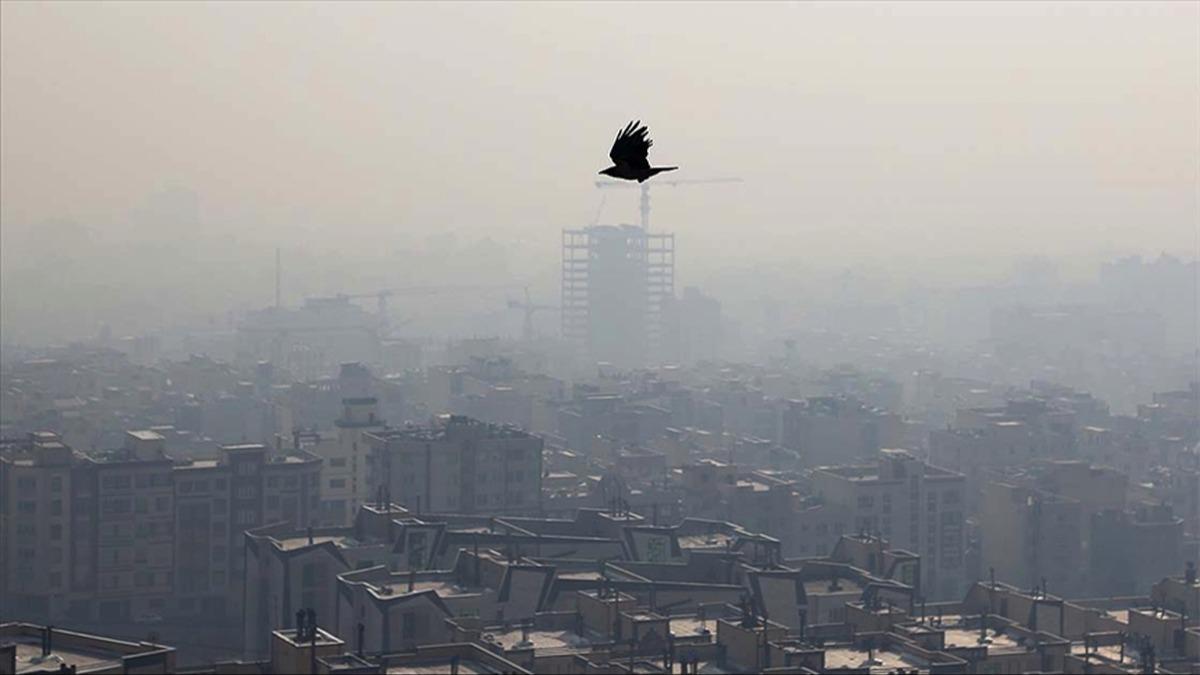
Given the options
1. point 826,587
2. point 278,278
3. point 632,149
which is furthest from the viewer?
point 278,278

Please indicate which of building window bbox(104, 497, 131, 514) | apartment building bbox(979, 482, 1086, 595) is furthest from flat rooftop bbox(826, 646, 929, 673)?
building window bbox(104, 497, 131, 514)

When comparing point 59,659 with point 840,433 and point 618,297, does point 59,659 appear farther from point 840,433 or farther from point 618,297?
point 618,297

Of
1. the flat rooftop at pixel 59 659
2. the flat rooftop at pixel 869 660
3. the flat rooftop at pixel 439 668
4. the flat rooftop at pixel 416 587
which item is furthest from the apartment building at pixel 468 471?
the flat rooftop at pixel 59 659

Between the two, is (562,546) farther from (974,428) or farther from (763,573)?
(974,428)

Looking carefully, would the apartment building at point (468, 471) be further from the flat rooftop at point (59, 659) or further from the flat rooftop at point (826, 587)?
the flat rooftop at point (59, 659)

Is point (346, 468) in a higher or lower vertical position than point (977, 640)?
higher

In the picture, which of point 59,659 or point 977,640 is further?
point 977,640

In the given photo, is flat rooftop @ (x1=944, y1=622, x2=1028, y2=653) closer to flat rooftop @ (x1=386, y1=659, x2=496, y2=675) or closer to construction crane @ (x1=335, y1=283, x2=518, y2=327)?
flat rooftop @ (x1=386, y1=659, x2=496, y2=675)

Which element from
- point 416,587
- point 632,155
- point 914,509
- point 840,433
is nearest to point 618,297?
point 840,433
